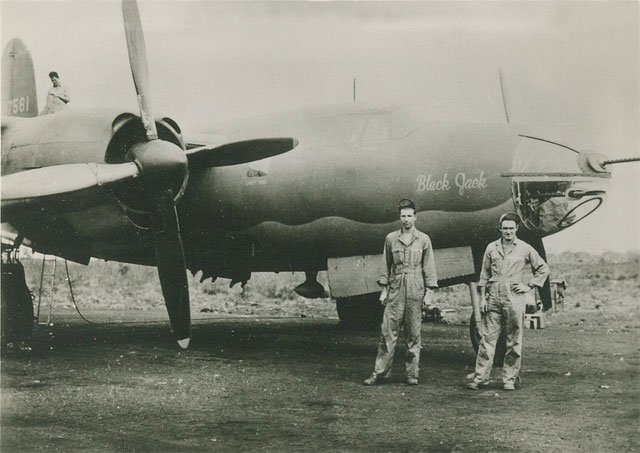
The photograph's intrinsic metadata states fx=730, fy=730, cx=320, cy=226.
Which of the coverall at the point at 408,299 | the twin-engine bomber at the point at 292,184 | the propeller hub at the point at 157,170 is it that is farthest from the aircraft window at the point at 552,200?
the propeller hub at the point at 157,170

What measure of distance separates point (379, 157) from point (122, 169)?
122 inches

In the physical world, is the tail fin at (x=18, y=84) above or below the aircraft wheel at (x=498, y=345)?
above

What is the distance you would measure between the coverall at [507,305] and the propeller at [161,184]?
12.4 feet

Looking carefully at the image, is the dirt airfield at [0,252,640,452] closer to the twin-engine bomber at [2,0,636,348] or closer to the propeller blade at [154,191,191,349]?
the propeller blade at [154,191,191,349]

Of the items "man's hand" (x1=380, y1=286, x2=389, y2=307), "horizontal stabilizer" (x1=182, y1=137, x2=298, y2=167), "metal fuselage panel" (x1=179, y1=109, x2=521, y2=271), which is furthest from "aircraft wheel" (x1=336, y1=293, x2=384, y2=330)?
"man's hand" (x1=380, y1=286, x2=389, y2=307)

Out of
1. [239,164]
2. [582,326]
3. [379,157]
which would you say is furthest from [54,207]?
[582,326]

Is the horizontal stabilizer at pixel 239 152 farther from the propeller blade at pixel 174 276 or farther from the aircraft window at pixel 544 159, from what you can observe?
the aircraft window at pixel 544 159

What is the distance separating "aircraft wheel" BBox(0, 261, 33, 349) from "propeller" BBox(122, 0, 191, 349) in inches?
96.7

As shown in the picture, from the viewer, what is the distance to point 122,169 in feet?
27.6

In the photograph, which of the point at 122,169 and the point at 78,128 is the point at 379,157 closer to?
the point at 122,169

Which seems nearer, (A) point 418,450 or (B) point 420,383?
(A) point 418,450

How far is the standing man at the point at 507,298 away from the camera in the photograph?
7.48 meters

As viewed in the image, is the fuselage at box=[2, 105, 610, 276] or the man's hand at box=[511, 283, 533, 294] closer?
the man's hand at box=[511, 283, 533, 294]

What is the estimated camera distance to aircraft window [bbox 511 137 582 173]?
28.2 ft
